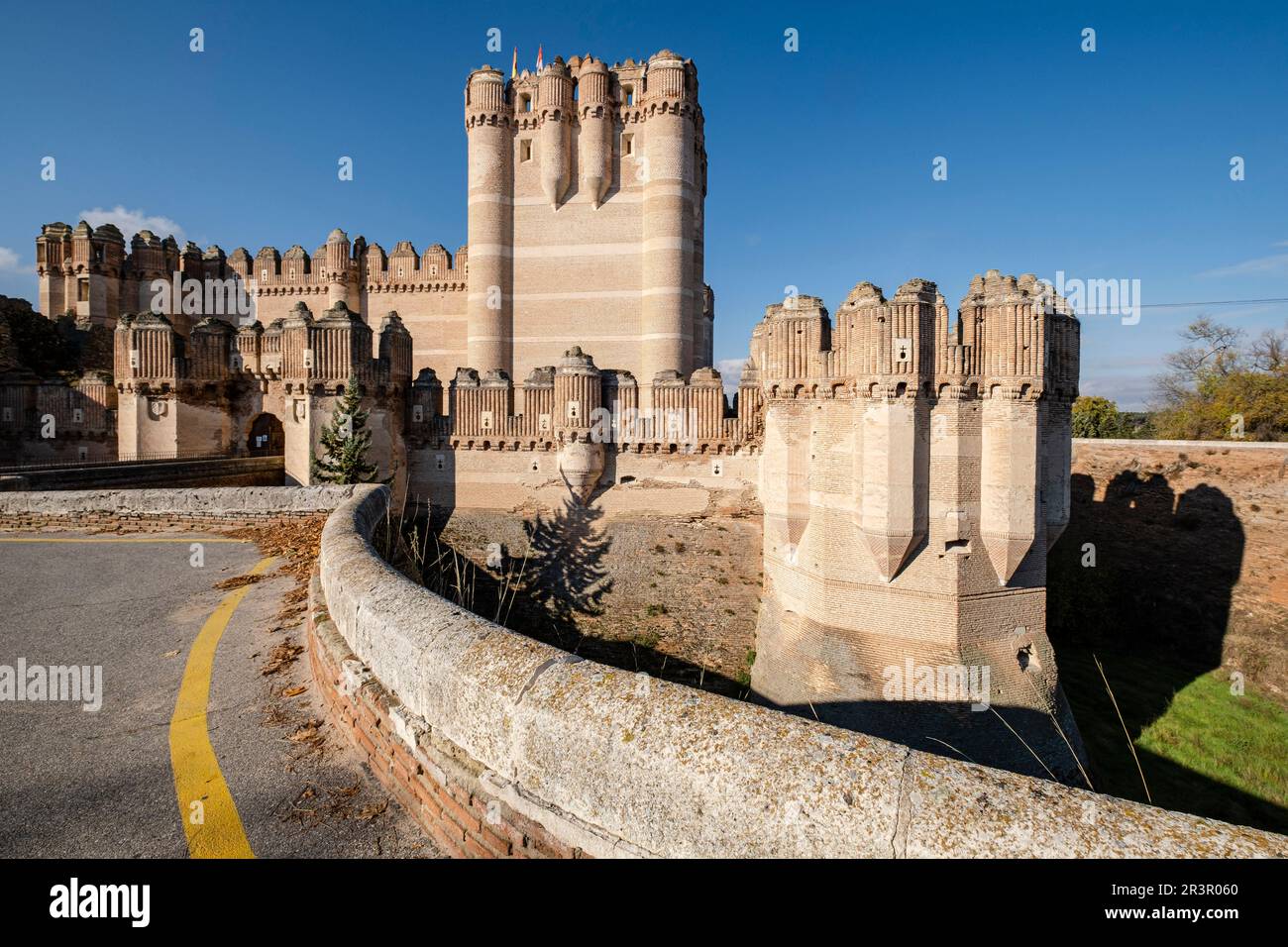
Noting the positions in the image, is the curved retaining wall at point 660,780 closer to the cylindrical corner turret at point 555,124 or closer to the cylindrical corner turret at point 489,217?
the cylindrical corner turret at point 489,217

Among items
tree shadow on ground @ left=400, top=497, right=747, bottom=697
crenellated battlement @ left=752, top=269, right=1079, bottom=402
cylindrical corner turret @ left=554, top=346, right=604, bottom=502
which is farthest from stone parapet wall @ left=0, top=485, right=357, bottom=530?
crenellated battlement @ left=752, top=269, right=1079, bottom=402

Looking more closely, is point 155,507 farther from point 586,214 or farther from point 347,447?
point 586,214

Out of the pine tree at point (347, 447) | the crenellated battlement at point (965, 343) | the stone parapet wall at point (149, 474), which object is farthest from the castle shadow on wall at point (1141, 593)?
the stone parapet wall at point (149, 474)

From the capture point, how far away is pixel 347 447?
14.6 meters

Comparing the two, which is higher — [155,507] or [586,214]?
[586,214]

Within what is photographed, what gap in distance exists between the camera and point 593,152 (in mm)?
21984

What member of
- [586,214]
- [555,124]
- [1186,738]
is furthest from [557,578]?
[1186,738]

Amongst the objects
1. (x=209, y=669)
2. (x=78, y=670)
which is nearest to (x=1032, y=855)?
(x=209, y=669)

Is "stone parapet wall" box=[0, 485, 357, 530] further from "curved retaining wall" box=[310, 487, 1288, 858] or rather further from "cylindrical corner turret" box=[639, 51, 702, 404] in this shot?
"cylindrical corner turret" box=[639, 51, 702, 404]

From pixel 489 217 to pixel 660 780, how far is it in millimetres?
23865

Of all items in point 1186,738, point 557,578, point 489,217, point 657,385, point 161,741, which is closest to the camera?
point 161,741

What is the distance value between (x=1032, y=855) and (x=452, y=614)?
2.69 meters

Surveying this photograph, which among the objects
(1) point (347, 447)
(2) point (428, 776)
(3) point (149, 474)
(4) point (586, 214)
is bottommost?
(2) point (428, 776)
